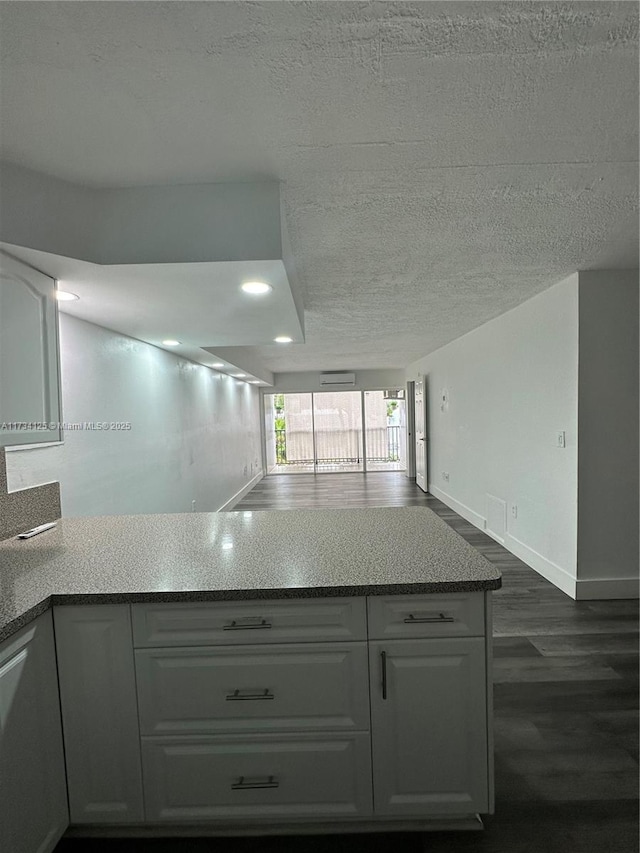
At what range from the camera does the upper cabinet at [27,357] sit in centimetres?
152

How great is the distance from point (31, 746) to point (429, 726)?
119 centimetres

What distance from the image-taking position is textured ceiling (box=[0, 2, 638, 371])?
102 centimetres

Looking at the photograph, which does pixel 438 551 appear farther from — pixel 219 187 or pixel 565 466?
pixel 565 466

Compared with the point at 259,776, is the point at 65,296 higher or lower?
higher

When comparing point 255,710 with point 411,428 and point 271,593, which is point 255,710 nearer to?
point 271,593

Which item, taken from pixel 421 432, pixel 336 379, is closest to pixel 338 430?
pixel 336 379

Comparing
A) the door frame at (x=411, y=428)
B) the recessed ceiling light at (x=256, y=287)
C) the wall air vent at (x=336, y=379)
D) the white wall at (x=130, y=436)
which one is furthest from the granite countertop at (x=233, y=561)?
the wall air vent at (x=336, y=379)

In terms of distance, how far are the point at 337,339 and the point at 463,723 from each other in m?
4.52

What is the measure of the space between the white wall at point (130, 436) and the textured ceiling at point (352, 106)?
144 centimetres

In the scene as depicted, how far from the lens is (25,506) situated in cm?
211

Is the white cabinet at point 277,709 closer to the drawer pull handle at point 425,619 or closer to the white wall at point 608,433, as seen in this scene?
the drawer pull handle at point 425,619

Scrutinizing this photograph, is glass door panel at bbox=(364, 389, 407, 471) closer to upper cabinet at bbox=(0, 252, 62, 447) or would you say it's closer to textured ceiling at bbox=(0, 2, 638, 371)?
textured ceiling at bbox=(0, 2, 638, 371)

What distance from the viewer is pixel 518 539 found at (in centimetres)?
406

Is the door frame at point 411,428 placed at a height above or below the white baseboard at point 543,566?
above
